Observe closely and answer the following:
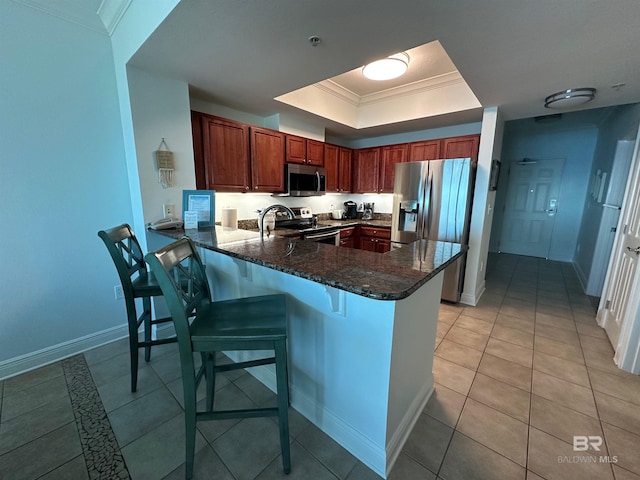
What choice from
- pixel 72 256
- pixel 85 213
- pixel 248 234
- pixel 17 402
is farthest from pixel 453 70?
pixel 17 402

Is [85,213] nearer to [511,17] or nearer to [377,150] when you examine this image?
[511,17]

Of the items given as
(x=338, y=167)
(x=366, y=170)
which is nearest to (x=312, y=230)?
(x=338, y=167)

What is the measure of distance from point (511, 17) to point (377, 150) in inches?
115

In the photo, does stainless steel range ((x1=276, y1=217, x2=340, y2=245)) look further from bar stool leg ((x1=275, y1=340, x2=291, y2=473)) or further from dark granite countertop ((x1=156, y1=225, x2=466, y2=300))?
bar stool leg ((x1=275, y1=340, x2=291, y2=473))

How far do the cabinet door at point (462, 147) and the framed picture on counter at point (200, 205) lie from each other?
121 inches

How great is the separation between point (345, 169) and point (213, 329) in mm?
3723

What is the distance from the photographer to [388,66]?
245cm

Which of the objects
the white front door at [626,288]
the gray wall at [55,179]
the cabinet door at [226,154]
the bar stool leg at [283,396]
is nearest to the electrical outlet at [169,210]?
the gray wall at [55,179]

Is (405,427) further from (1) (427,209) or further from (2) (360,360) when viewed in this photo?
(1) (427,209)

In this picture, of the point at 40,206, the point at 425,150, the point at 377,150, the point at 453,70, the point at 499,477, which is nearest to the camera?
the point at 499,477

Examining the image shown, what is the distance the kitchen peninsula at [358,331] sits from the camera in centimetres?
113

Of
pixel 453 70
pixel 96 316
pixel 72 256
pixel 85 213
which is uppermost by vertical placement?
pixel 453 70

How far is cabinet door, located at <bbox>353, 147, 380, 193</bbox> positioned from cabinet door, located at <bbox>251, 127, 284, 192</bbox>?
1.66 m

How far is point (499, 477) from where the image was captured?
4.07 ft
